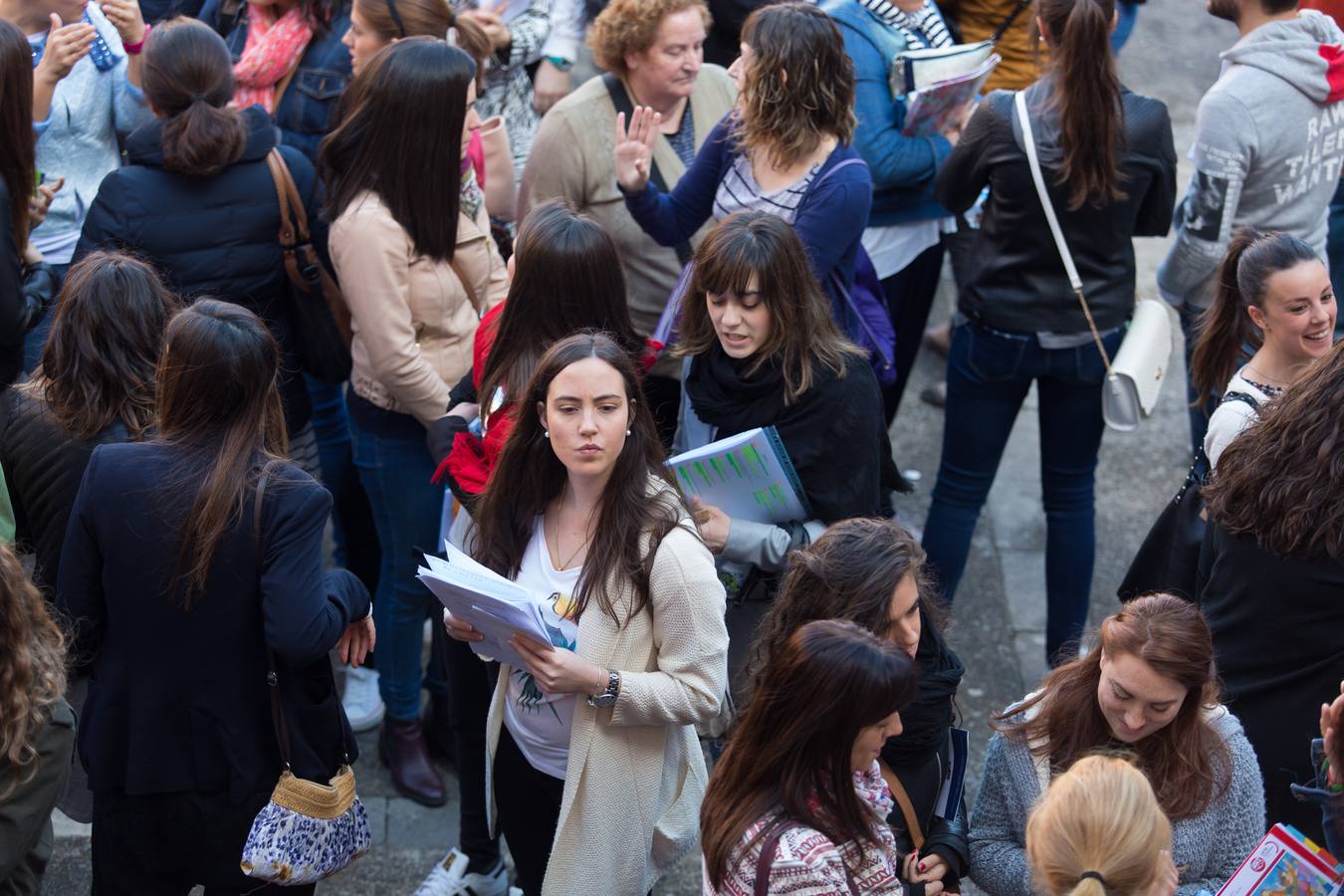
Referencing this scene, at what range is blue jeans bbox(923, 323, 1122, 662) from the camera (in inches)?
174

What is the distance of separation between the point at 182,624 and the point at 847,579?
1322 mm

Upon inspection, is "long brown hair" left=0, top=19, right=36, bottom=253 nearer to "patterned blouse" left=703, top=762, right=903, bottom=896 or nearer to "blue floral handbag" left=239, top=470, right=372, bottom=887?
"blue floral handbag" left=239, top=470, right=372, bottom=887

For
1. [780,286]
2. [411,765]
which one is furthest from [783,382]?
[411,765]

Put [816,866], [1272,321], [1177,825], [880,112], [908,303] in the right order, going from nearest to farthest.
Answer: [816,866] < [1177,825] < [1272,321] < [880,112] < [908,303]

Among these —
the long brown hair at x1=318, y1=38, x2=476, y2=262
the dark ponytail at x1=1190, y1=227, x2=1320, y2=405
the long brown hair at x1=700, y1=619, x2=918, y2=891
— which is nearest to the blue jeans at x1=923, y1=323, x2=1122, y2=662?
the dark ponytail at x1=1190, y1=227, x2=1320, y2=405

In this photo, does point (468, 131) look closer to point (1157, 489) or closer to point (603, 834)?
point (603, 834)

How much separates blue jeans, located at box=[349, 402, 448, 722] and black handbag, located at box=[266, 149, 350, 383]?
20 cm

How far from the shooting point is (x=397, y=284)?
3.87m

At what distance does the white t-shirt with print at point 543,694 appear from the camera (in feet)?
9.68

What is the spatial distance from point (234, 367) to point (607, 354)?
762mm

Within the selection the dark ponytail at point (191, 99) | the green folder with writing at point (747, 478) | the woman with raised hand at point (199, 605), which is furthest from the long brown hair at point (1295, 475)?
the dark ponytail at point (191, 99)

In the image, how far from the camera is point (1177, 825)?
8.64 feet

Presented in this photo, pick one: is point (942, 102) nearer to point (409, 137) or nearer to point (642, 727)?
point (409, 137)

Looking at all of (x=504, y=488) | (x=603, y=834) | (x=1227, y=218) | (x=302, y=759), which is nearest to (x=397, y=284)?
(x=504, y=488)
